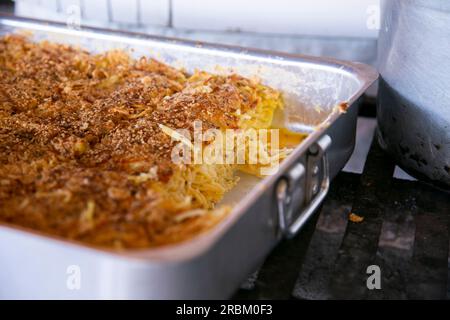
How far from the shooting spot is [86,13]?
2.98 m

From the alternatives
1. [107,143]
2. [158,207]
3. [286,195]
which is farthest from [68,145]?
[286,195]

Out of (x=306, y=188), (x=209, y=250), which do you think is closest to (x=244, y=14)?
(x=306, y=188)

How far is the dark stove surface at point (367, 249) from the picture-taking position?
4.82 feet

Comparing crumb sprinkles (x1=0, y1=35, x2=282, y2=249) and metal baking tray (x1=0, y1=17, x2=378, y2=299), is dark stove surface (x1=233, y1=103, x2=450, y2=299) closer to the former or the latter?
metal baking tray (x1=0, y1=17, x2=378, y2=299)

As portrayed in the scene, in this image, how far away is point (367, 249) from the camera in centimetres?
159

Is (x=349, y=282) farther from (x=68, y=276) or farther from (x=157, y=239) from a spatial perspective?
(x=68, y=276)

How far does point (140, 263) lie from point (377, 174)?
3.56 ft

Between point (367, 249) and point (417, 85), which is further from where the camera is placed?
point (417, 85)

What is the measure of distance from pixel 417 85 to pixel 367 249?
19.8 inches

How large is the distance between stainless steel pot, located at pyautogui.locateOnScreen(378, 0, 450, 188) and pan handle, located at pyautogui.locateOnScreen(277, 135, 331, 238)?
40 centimetres

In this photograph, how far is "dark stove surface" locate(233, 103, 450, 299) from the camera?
1.47 m

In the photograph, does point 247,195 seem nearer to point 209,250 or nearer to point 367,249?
point 209,250

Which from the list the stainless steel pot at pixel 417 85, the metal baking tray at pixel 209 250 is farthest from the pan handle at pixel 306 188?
the stainless steel pot at pixel 417 85

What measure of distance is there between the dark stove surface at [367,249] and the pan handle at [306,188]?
0.15 m
